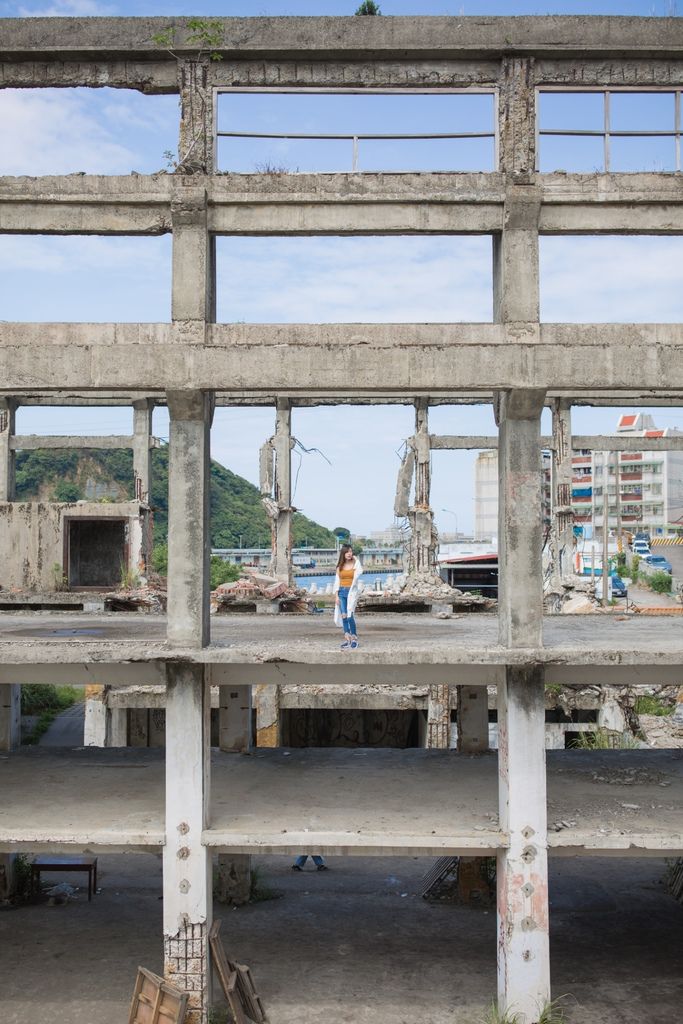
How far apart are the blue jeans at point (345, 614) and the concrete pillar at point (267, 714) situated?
24.7 feet

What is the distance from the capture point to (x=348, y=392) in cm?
1248

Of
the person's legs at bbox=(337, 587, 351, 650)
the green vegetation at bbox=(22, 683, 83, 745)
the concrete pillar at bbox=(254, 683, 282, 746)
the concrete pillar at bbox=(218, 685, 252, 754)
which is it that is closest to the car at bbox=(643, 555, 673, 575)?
the green vegetation at bbox=(22, 683, 83, 745)

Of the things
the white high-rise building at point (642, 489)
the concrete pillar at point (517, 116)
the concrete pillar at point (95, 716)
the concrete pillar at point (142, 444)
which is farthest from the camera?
the white high-rise building at point (642, 489)

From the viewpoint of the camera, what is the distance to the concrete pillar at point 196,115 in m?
13.2

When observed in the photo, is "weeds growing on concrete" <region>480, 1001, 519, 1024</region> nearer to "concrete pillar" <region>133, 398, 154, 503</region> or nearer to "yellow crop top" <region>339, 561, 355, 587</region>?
"yellow crop top" <region>339, 561, 355, 587</region>

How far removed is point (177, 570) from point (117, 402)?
70.6 ft

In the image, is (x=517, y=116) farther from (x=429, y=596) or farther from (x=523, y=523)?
(x=429, y=596)

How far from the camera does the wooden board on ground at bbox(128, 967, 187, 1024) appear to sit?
10.2m

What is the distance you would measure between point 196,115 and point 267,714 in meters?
11.4

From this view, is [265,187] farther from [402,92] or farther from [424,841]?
[424,841]

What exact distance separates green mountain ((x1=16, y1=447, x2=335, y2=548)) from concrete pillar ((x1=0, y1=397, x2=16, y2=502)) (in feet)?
96.3

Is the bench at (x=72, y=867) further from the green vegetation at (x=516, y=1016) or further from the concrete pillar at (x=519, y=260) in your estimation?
the concrete pillar at (x=519, y=260)

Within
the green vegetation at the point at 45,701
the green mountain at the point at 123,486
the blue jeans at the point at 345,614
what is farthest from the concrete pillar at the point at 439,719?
the green mountain at the point at 123,486

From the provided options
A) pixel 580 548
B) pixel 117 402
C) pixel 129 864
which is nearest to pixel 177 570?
pixel 129 864
